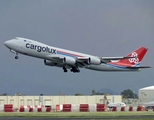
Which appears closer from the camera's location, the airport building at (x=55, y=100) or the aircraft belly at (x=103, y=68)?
the aircraft belly at (x=103, y=68)

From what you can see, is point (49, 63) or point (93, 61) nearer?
point (93, 61)

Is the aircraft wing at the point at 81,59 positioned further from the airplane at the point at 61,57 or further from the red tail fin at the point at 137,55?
the red tail fin at the point at 137,55

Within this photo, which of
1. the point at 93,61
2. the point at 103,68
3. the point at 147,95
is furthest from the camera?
the point at 147,95

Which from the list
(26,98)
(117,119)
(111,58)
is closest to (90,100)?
(26,98)

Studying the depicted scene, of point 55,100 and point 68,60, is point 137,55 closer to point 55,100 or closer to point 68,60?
point 68,60

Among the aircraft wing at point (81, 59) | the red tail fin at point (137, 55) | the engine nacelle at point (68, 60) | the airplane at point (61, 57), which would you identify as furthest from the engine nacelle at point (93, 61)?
the red tail fin at point (137, 55)

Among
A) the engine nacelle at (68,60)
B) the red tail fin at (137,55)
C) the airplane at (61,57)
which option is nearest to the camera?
the airplane at (61,57)

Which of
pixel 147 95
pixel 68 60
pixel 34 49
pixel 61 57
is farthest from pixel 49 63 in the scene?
pixel 147 95

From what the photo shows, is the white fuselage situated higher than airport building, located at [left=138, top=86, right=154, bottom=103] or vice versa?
the white fuselage

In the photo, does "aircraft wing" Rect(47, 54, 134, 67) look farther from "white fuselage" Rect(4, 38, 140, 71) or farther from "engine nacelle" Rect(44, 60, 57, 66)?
"engine nacelle" Rect(44, 60, 57, 66)

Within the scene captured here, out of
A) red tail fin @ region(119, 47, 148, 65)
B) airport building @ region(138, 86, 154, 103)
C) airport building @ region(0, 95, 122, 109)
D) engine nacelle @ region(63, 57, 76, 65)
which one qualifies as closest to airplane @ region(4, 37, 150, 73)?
engine nacelle @ region(63, 57, 76, 65)

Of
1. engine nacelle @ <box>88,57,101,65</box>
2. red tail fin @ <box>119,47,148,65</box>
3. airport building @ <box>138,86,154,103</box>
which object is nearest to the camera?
engine nacelle @ <box>88,57,101,65</box>

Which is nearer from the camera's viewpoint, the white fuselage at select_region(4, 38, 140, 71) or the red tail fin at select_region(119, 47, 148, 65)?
the white fuselage at select_region(4, 38, 140, 71)

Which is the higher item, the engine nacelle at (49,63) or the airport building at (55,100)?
the engine nacelle at (49,63)
